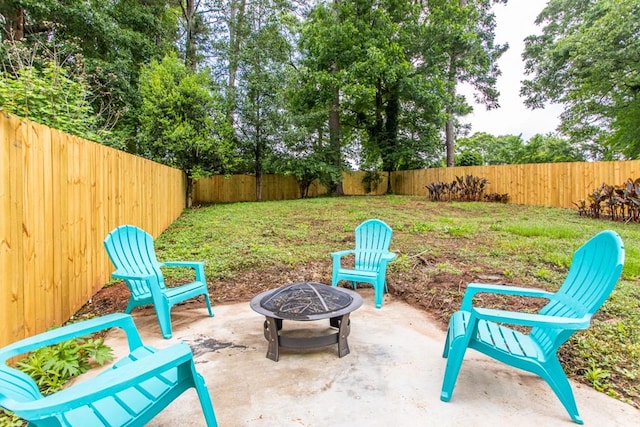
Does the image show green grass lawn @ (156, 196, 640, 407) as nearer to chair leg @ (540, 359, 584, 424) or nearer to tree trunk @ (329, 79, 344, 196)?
chair leg @ (540, 359, 584, 424)

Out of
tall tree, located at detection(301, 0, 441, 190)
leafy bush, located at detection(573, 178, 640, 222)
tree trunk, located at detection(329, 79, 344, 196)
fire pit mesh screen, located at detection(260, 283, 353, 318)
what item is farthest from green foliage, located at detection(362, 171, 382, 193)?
fire pit mesh screen, located at detection(260, 283, 353, 318)

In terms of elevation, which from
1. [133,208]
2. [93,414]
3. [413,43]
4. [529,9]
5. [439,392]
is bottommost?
[439,392]

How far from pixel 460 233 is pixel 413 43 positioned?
11.2 m

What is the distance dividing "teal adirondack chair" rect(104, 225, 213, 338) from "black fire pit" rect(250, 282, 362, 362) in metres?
0.78

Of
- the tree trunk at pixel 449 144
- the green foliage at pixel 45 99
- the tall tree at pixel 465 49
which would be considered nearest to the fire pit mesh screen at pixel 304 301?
the green foliage at pixel 45 99

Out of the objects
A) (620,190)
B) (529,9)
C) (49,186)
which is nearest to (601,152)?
(529,9)

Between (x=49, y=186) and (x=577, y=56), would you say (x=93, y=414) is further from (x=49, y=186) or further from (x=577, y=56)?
(x=577, y=56)

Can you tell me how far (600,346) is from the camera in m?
2.30

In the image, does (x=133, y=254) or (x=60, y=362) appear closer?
(x=60, y=362)

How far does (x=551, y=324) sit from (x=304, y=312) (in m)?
1.37

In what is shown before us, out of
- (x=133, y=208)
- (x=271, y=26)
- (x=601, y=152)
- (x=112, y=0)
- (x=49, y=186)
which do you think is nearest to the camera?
(x=49, y=186)

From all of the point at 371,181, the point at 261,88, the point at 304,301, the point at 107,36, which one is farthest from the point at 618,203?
the point at 107,36

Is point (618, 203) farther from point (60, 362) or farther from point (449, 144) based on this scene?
point (449, 144)

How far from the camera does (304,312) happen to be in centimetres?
221
